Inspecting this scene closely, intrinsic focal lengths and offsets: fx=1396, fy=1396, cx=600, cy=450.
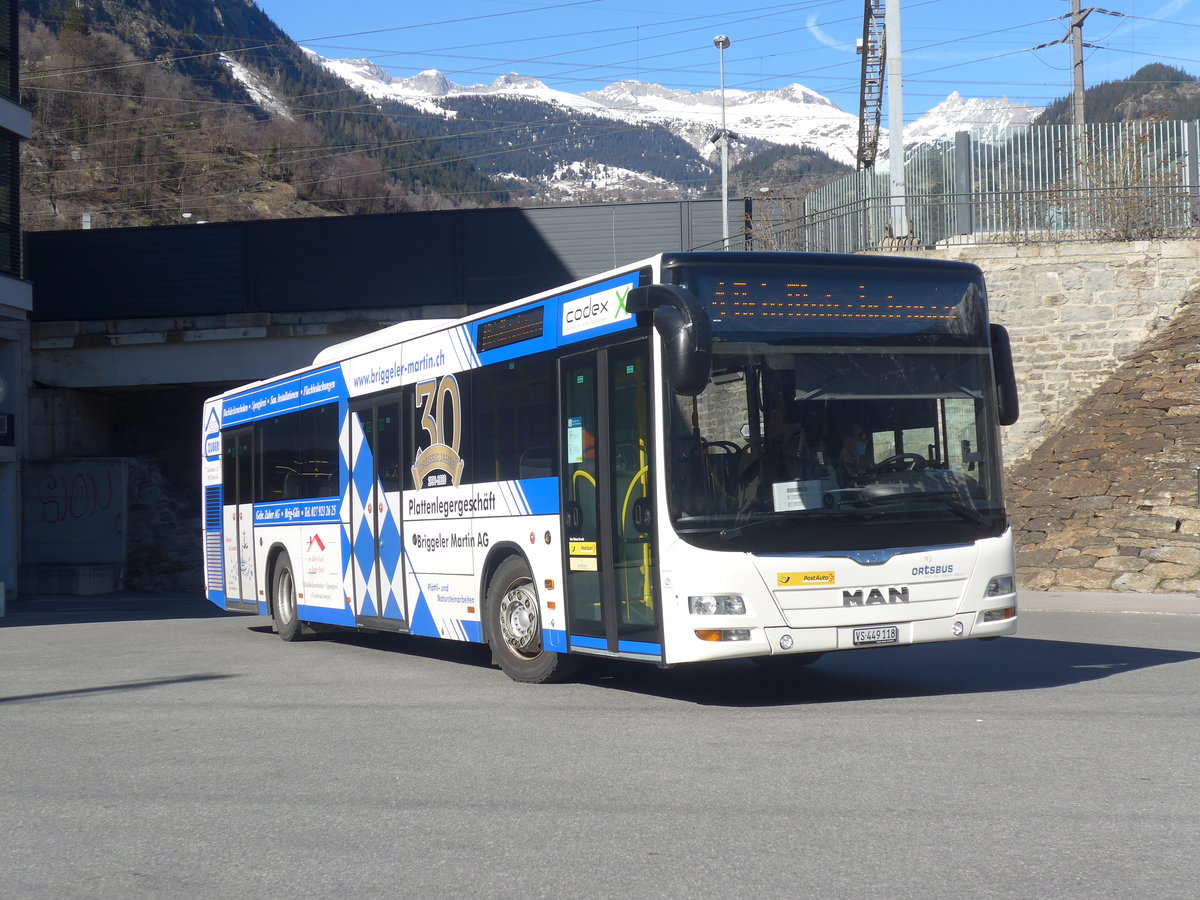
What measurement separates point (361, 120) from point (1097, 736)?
132901mm

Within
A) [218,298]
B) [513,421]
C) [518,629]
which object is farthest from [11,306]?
[518,629]

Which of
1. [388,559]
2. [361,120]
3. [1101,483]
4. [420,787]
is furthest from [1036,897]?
[361,120]

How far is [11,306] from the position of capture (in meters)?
29.0

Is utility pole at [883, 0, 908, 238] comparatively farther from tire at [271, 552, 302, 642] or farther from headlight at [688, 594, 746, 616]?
headlight at [688, 594, 746, 616]

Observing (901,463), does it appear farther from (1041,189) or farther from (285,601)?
(1041,189)

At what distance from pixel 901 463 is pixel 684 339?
1.90 meters

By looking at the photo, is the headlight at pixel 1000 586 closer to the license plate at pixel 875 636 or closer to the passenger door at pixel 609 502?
the license plate at pixel 875 636

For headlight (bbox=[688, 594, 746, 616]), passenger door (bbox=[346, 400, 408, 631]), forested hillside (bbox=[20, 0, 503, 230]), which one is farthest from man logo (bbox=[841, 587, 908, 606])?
forested hillside (bbox=[20, 0, 503, 230])

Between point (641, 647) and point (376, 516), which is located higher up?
point (376, 516)

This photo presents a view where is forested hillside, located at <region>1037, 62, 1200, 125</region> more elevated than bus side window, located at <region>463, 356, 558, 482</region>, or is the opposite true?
forested hillside, located at <region>1037, 62, 1200, 125</region>

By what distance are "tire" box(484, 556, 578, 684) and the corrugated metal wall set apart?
21.5 meters

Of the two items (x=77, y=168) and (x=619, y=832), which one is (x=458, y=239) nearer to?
(x=619, y=832)

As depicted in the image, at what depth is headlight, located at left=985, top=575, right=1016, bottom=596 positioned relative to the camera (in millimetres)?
9523

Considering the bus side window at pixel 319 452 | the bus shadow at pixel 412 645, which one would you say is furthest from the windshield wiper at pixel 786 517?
the bus side window at pixel 319 452
